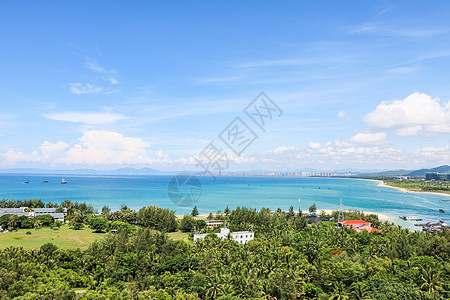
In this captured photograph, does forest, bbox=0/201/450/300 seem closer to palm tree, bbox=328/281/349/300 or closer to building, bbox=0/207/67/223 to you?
palm tree, bbox=328/281/349/300

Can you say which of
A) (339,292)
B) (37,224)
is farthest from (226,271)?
(37,224)

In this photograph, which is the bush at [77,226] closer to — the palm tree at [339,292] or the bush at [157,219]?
the bush at [157,219]

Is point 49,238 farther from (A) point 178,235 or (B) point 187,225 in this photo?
(B) point 187,225

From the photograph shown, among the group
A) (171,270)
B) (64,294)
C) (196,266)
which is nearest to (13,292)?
(64,294)

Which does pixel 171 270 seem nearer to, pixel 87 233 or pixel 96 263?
pixel 96 263

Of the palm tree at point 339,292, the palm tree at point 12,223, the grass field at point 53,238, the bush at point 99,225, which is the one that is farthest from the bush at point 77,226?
the palm tree at point 339,292
